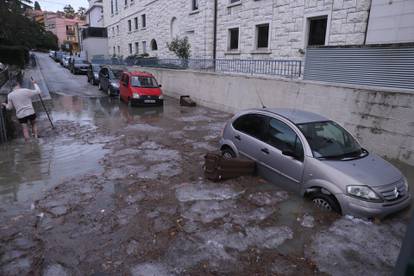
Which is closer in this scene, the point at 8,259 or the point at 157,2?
the point at 8,259

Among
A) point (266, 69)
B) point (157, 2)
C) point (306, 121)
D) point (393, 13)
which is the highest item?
point (157, 2)

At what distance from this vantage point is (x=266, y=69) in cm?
1248

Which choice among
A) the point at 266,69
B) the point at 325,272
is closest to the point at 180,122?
the point at 266,69

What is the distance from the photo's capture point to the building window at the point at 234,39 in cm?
1920

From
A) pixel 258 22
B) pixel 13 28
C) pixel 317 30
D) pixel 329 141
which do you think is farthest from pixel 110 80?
pixel 13 28

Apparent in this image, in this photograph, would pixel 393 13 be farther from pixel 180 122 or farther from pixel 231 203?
pixel 231 203

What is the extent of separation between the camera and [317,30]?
14.0 metres

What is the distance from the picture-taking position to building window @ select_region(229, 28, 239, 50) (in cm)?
1920

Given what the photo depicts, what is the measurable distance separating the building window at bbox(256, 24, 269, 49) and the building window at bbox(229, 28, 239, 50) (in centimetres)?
205

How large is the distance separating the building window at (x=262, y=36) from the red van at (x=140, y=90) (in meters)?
6.28

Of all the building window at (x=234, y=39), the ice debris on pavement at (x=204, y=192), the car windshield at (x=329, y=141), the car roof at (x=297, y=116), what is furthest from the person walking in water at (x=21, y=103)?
the building window at (x=234, y=39)

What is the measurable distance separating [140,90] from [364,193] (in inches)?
524

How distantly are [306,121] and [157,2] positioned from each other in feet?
95.9

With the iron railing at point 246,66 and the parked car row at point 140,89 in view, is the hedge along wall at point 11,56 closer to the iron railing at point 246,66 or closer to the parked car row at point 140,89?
the iron railing at point 246,66
